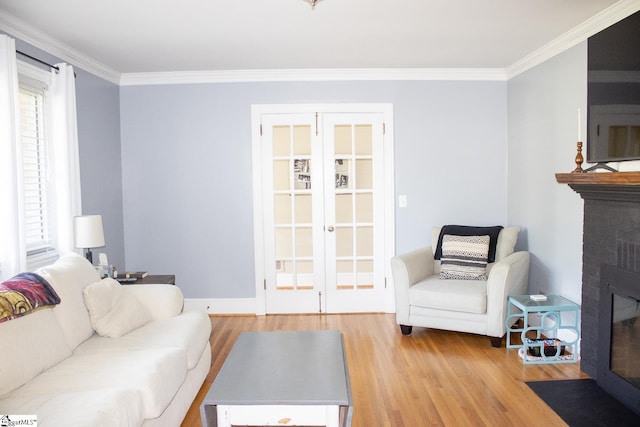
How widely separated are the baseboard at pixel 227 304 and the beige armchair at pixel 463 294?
62.2 inches

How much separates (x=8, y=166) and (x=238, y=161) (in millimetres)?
2170

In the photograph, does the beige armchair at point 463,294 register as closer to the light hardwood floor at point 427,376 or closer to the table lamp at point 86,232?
the light hardwood floor at point 427,376

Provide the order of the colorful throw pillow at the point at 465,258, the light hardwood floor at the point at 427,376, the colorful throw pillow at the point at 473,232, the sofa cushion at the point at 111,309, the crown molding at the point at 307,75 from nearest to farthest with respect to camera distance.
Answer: the light hardwood floor at the point at 427,376 → the sofa cushion at the point at 111,309 → the colorful throw pillow at the point at 465,258 → the colorful throw pillow at the point at 473,232 → the crown molding at the point at 307,75

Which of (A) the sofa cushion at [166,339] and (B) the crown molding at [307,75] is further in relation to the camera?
(B) the crown molding at [307,75]

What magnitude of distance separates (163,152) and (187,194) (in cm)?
48

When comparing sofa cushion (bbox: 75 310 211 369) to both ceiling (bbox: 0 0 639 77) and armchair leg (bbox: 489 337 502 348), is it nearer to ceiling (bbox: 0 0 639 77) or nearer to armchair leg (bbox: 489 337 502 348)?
ceiling (bbox: 0 0 639 77)

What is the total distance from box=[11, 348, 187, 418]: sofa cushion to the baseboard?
87.9 inches

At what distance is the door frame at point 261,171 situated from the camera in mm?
4715

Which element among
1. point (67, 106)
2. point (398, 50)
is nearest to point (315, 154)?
point (398, 50)

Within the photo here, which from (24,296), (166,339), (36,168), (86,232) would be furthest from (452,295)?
(36,168)

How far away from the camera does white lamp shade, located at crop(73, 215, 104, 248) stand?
3.49 meters

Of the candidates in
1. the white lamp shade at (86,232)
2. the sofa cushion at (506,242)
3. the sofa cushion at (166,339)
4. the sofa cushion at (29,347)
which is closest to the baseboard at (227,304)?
the white lamp shade at (86,232)

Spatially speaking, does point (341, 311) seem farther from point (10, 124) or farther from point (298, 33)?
point (10, 124)

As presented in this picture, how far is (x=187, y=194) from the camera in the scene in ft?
15.8
